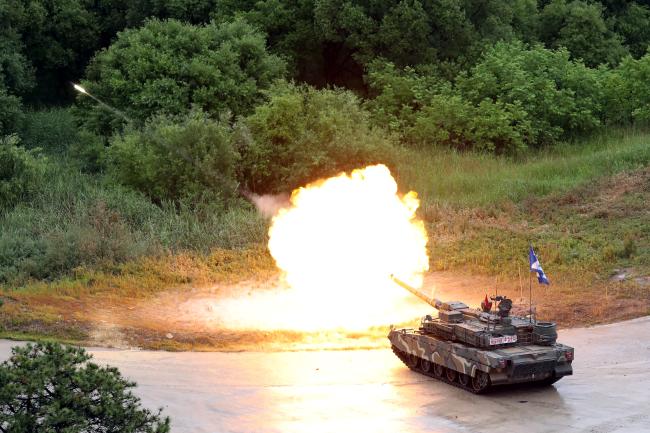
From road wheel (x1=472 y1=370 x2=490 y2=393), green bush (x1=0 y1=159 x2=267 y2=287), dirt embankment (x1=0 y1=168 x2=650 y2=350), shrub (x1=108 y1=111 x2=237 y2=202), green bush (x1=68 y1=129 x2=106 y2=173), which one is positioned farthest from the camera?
green bush (x1=68 y1=129 x2=106 y2=173)

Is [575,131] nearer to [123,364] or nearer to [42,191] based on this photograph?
[42,191]

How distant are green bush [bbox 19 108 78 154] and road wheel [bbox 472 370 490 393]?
85.5 feet

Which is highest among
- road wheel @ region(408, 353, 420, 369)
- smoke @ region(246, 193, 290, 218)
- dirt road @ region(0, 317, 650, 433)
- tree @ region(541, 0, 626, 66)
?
tree @ region(541, 0, 626, 66)

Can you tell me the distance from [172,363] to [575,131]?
2386cm

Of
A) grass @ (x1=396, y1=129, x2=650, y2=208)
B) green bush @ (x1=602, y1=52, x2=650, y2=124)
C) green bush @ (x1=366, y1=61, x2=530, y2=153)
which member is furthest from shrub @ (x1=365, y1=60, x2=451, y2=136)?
green bush @ (x1=602, y1=52, x2=650, y2=124)

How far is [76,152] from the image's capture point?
35.4 m

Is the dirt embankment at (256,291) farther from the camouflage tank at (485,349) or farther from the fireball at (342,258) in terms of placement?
the camouflage tank at (485,349)

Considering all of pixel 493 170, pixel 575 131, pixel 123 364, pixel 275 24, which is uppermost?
pixel 275 24

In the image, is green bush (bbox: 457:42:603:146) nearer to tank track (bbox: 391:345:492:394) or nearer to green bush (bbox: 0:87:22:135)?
green bush (bbox: 0:87:22:135)

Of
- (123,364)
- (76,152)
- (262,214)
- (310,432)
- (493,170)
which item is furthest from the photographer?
(76,152)

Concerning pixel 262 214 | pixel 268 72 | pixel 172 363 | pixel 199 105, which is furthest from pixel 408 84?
pixel 172 363

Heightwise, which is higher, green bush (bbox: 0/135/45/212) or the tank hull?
green bush (bbox: 0/135/45/212)

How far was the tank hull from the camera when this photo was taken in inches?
592

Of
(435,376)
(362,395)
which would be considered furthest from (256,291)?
(362,395)
